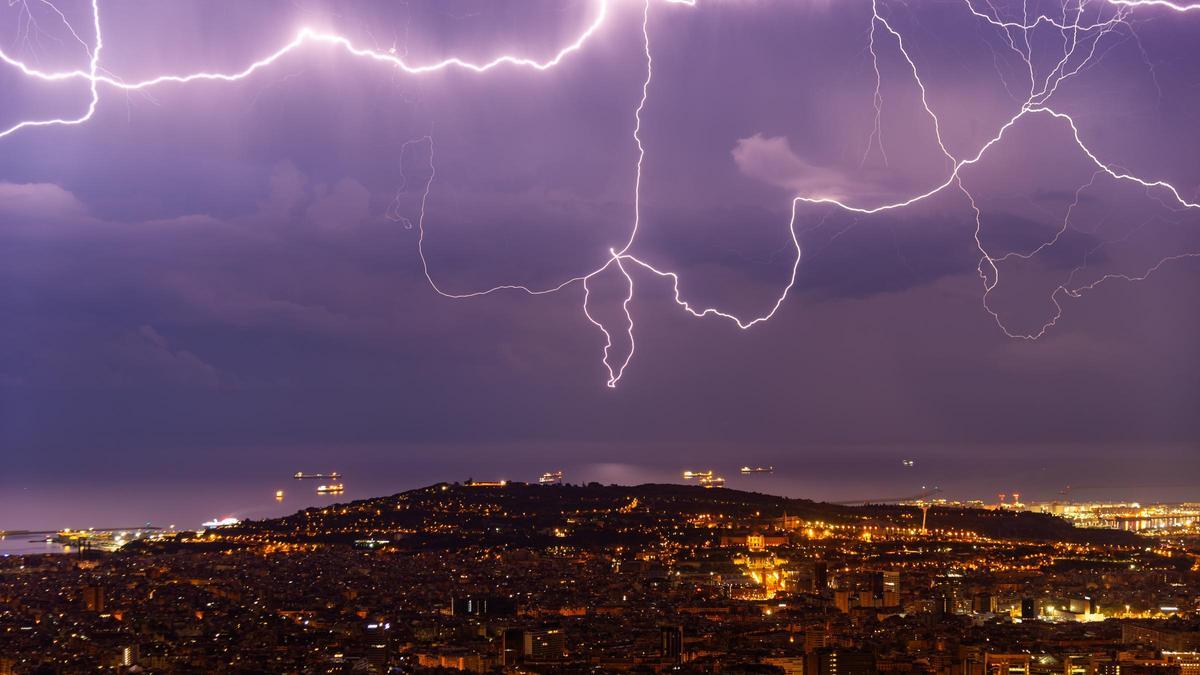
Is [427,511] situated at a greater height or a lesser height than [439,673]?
greater

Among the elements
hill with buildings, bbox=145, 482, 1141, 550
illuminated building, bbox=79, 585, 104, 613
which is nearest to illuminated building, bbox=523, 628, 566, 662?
illuminated building, bbox=79, 585, 104, 613

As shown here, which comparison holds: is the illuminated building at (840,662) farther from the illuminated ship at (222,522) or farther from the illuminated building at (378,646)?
the illuminated ship at (222,522)

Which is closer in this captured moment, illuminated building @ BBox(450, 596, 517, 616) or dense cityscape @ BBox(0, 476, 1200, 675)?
dense cityscape @ BBox(0, 476, 1200, 675)

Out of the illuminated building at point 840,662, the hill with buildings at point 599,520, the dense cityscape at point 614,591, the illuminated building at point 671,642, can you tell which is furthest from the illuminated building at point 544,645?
the hill with buildings at point 599,520

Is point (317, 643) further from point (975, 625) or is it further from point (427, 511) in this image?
point (427, 511)

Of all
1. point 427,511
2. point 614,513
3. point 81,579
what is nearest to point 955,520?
point 614,513

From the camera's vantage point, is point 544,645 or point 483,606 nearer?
point 544,645

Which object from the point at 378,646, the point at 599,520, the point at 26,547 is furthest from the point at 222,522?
the point at 378,646

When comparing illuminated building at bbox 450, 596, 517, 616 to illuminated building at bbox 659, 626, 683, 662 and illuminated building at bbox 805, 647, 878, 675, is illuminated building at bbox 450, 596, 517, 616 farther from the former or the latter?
illuminated building at bbox 805, 647, 878, 675

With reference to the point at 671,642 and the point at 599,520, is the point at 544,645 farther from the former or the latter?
the point at 599,520
